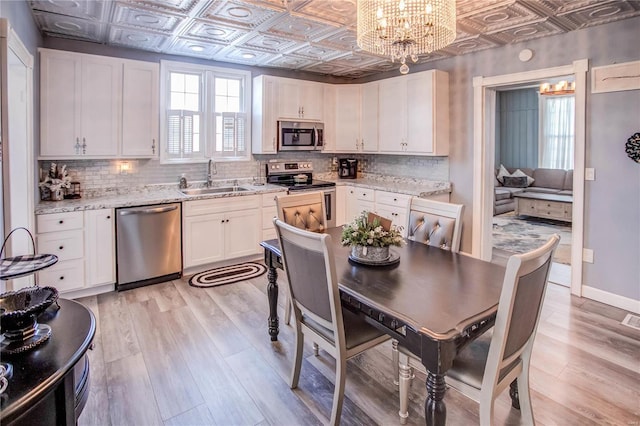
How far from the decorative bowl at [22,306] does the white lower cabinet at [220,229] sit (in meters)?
2.94

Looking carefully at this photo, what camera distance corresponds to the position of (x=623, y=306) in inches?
136

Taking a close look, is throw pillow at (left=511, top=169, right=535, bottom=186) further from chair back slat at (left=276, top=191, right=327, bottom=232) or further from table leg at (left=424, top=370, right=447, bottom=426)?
table leg at (left=424, top=370, right=447, bottom=426)

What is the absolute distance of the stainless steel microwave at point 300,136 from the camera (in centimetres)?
523

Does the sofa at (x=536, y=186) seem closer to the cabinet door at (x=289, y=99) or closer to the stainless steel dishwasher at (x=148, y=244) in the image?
the cabinet door at (x=289, y=99)

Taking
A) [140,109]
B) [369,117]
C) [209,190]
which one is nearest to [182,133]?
Result: [140,109]

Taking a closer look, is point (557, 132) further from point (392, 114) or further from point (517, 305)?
point (517, 305)

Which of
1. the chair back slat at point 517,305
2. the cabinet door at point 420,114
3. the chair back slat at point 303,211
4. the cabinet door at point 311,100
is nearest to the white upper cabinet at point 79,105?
the chair back slat at point 303,211

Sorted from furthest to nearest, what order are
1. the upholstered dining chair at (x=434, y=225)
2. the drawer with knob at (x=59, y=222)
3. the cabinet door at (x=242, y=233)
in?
the cabinet door at (x=242, y=233) < the drawer with knob at (x=59, y=222) < the upholstered dining chair at (x=434, y=225)

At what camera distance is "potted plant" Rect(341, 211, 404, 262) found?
2.20 m

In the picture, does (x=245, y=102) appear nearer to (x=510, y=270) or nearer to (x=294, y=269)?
(x=294, y=269)

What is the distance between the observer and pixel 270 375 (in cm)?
248

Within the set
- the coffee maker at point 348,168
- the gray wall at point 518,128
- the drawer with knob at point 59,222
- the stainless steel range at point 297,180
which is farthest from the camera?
the gray wall at point 518,128

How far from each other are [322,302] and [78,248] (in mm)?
2831

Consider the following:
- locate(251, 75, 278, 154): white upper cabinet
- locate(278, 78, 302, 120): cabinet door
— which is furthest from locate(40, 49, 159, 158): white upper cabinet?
locate(278, 78, 302, 120): cabinet door
